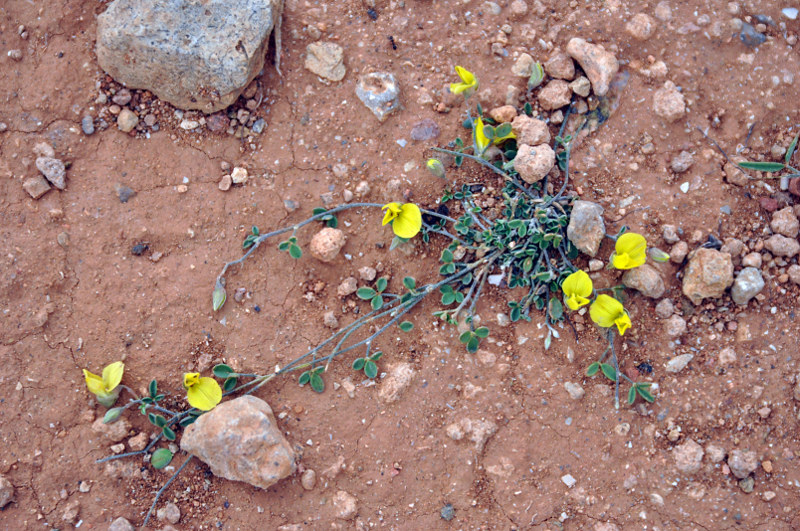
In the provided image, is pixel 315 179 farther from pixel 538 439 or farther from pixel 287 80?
pixel 538 439

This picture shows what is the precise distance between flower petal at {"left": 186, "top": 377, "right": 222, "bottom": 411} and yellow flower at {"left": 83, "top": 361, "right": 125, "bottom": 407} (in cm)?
41

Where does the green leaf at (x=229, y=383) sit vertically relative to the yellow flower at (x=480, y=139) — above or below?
below

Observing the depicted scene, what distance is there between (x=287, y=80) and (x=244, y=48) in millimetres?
324

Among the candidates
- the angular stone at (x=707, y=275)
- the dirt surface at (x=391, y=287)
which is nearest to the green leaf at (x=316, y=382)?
the dirt surface at (x=391, y=287)

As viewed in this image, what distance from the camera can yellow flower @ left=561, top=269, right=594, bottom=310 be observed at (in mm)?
2906

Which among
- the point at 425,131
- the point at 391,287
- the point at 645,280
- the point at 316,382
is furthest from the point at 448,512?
the point at 425,131

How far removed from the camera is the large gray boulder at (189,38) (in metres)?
3.15

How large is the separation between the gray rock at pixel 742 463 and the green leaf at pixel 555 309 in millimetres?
1167

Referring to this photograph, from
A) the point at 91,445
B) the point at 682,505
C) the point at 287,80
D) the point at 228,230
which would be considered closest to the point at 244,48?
the point at 287,80

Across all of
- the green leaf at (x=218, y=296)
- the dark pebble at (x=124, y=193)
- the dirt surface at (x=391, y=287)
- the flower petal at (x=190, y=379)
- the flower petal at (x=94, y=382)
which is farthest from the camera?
the dark pebble at (x=124, y=193)

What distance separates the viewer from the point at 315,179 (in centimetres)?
336

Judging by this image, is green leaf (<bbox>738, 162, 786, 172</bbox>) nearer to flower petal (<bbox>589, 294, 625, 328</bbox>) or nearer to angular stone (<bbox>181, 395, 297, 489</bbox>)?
flower petal (<bbox>589, 294, 625, 328</bbox>)

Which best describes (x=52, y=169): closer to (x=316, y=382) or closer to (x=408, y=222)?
(x=316, y=382)

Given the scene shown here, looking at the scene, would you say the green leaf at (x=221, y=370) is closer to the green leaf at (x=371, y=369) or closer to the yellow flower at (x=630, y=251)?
the green leaf at (x=371, y=369)
